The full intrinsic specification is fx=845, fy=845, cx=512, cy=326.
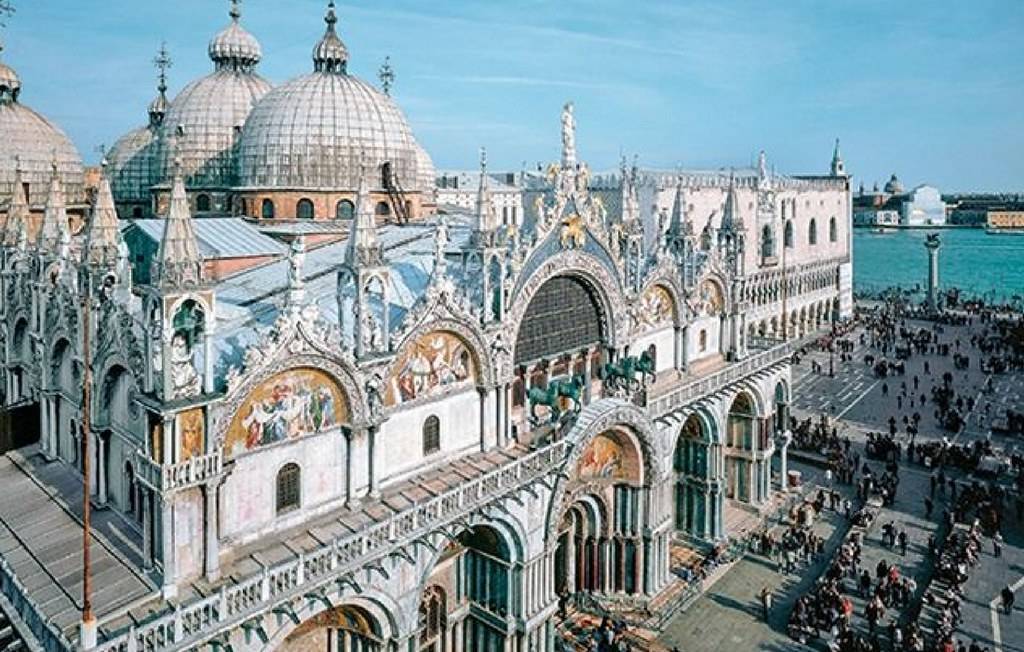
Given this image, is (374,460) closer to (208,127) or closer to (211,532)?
(211,532)

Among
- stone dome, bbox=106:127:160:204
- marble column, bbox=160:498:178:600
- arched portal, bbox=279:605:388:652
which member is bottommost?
arched portal, bbox=279:605:388:652

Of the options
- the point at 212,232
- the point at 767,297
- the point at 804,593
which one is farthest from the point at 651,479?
the point at 767,297

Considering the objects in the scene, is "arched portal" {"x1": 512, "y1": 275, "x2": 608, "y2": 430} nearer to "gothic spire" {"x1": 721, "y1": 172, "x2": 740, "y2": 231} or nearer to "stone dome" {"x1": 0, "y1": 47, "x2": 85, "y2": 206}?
"gothic spire" {"x1": 721, "y1": 172, "x2": 740, "y2": 231}

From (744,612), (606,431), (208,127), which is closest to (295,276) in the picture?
(606,431)

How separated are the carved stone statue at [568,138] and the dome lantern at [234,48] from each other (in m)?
21.4

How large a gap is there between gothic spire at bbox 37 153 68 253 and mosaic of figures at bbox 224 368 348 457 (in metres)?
9.36

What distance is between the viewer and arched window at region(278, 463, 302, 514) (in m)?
19.7

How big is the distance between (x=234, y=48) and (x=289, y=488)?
28.7 m

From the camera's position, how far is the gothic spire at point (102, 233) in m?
20.3

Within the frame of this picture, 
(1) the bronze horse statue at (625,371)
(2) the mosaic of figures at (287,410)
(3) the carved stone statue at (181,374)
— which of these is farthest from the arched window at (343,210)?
(3) the carved stone statue at (181,374)

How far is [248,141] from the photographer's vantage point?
3456cm

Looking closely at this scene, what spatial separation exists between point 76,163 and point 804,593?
38530 mm

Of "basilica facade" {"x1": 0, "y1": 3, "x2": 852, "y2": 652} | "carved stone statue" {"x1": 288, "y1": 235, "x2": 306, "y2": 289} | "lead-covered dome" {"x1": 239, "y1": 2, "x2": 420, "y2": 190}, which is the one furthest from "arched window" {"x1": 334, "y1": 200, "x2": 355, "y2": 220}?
"carved stone statue" {"x1": 288, "y1": 235, "x2": 306, "y2": 289}

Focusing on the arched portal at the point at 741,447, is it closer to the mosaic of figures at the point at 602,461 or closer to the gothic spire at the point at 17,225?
the mosaic of figures at the point at 602,461
